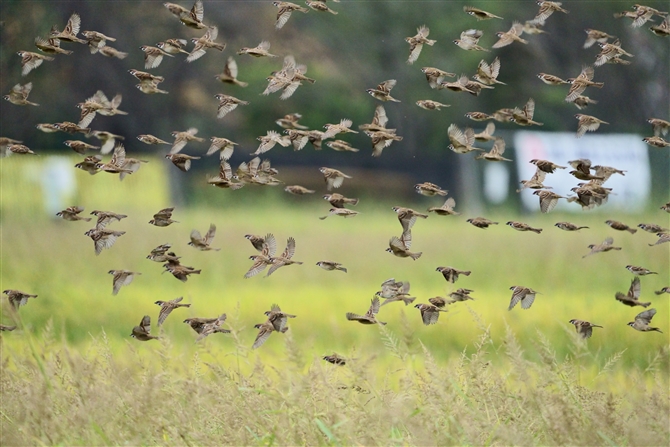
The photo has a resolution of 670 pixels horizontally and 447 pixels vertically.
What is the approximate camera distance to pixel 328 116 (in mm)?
23188

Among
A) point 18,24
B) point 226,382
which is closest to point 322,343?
point 226,382

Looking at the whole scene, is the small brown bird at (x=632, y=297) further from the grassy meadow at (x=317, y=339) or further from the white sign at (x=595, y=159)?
the white sign at (x=595, y=159)

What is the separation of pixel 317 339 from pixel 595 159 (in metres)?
6.80

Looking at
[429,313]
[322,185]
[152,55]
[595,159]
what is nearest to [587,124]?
[429,313]

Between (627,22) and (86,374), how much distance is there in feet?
48.1

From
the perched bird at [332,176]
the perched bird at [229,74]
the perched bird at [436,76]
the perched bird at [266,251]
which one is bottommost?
the perched bird at [266,251]

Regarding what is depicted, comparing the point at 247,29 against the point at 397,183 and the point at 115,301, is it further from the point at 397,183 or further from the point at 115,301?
the point at 115,301

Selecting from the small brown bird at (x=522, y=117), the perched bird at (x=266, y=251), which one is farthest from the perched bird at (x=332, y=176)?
the small brown bird at (x=522, y=117)

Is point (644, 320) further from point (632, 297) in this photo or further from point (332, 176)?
point (332, 176)

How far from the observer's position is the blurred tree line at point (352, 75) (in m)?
16.8

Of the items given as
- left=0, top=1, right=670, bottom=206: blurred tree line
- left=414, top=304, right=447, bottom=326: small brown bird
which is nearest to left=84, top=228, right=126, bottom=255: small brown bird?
left=414, top=304, right=447, bottom=326: small brown bird

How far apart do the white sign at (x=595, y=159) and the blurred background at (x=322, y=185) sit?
5 centimetres

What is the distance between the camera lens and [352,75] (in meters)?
22.9

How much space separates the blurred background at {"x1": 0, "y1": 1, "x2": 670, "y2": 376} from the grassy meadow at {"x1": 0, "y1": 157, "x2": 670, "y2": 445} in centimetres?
4
